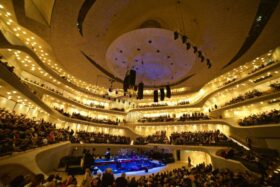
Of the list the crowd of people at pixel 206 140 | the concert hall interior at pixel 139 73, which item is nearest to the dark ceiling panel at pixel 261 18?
the concert hall interior at pixel 139 73

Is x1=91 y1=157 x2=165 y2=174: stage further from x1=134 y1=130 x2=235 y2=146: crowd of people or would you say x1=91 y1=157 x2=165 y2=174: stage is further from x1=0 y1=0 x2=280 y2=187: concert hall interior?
x1=134 y1=130 x2=235 y2=146: crowd of people

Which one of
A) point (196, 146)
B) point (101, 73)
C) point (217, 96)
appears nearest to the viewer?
point (196, 146)

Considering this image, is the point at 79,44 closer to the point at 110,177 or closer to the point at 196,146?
the point at 110,177

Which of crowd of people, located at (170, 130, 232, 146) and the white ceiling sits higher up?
the white ceiling

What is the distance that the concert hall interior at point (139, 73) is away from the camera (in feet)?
23.2

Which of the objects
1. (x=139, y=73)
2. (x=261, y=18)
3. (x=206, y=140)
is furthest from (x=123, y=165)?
(x=261, y=18)

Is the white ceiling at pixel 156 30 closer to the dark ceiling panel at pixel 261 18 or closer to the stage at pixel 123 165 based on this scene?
the dark ceiling panel at pixel 261 18

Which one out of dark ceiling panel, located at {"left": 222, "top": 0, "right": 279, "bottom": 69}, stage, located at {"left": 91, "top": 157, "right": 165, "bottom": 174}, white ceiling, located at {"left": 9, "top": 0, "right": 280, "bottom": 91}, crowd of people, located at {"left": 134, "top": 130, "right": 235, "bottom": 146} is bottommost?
stage, located at {"left": 91, "top": 157, "right": 165, "bottom": 174}

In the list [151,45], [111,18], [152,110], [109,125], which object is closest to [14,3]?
[111,18]

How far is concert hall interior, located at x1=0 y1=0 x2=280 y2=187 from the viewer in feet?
23.2

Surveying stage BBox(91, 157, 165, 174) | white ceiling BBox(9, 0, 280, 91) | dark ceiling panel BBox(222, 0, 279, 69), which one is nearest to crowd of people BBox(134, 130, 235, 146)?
stage BBox(91, 157, 165, 174)

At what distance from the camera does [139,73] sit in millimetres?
13641

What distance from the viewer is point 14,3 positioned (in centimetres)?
887

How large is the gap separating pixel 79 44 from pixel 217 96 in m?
21.0
